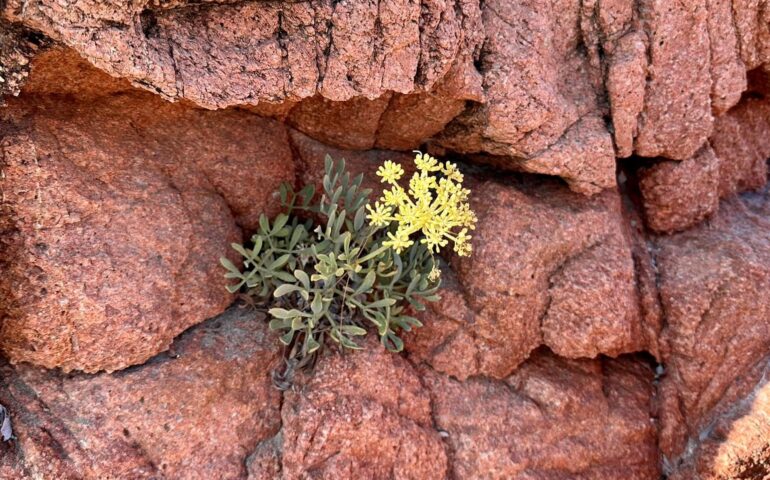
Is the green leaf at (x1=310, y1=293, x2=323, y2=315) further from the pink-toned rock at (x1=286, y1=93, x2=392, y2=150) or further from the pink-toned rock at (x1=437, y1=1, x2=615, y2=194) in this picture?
the pink-toned rock at (x1=437, y1=1, x2=615, y2=194)

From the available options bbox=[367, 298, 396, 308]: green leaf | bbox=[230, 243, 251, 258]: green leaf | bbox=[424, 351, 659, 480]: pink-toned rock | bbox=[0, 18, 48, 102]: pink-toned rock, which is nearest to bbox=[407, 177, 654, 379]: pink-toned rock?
bbox=[424, 351, 659, 480]: pink-toned rock

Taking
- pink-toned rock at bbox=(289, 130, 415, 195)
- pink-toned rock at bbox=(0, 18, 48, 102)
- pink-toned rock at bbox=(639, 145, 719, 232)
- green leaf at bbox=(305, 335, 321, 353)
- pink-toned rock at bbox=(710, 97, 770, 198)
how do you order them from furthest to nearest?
pink-toned rock at bbox=(710, 97, 770, 198)
pink-toned rock at bbox=(639, 145, 719, 232)
pink-toned rock at bbox=(289, 130, 415, 195)
green leaf at bbox=(305, 335, 321, 353)
pink-toned rock at bbox=(0, 18, 48, 102)

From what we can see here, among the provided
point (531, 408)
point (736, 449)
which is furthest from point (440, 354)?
point (736, 449)

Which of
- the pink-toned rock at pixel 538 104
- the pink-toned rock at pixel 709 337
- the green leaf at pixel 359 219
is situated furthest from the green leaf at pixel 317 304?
the pink-toned rock at pixel 709 337

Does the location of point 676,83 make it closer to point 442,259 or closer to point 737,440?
point 442,259

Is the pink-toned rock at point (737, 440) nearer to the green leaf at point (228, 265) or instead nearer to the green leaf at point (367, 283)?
the green leaf at point (367, 283)

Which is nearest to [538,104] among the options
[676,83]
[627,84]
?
[627,84]

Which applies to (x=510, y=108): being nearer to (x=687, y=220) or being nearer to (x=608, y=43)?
(x=608, y=43)
